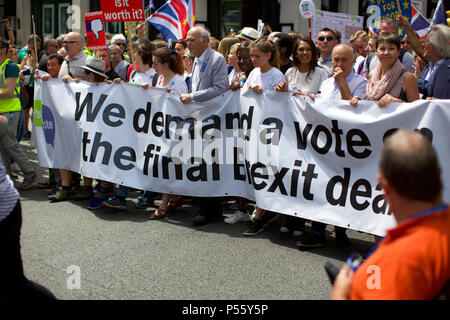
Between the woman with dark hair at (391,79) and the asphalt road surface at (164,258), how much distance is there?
153cm

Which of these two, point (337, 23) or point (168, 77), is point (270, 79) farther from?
point (337, 23)

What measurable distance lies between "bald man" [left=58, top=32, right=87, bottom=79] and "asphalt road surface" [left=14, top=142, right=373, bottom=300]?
1.93 metres

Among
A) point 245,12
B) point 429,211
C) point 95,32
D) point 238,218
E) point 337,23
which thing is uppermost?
point 245,12

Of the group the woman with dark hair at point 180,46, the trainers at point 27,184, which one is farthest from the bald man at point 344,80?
the trainers at point 27,184

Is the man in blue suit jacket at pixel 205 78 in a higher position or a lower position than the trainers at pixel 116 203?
higher

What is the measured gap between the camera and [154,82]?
7.18 meters

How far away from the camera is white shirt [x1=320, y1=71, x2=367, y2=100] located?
5.38m

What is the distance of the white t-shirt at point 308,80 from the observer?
586 centimetres

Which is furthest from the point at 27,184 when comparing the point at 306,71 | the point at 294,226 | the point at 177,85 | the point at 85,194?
the point at 306,71

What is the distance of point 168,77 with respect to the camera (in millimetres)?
6715

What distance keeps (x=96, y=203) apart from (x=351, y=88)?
3.42m

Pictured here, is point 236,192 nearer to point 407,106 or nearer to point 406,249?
point 407,106

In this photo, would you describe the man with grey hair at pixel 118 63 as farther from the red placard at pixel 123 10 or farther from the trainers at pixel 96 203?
the trainers at pixel 96 203

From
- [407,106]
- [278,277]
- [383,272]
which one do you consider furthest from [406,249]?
[407,106]
